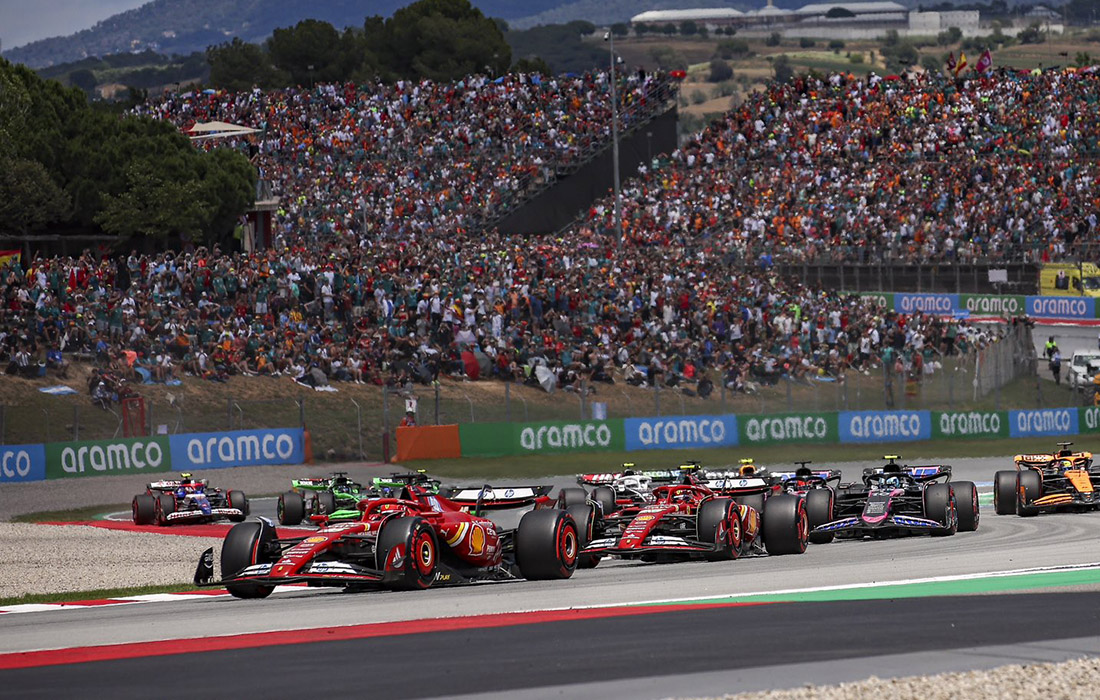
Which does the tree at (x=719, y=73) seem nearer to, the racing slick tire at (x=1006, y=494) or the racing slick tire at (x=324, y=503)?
the racing slick tire at (x=1006, y=494)

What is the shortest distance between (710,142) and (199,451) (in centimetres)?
2947

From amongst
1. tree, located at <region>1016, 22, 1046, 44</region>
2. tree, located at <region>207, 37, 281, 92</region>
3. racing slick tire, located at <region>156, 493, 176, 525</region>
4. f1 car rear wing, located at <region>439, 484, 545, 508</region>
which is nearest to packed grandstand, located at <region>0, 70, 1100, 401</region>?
racing slick tire, located at <region>156, 493, 176, 525</region>

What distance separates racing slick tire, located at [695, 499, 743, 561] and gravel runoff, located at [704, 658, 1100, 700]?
7.89 m

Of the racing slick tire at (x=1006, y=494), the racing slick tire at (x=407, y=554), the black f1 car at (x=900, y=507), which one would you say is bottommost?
the racing slick tire at (x=1006, y=494)

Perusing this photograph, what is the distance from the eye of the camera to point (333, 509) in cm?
2411

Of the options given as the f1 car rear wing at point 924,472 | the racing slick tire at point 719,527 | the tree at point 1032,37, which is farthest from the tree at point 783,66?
the racing slick tire at point 719,527

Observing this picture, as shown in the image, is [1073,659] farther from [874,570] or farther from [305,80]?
[305,80]

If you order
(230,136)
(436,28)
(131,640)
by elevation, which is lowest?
(131,640)

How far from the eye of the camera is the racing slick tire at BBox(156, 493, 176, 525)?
2612cm

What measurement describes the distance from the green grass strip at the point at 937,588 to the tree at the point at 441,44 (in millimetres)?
62503

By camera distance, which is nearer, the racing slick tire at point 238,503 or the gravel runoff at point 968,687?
the gravel runoff at point 968,687

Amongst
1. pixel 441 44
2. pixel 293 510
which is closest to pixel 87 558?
pixel 293 510

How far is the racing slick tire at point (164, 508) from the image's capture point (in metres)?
26.1

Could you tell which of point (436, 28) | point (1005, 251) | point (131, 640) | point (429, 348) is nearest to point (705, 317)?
point (429, 348)
